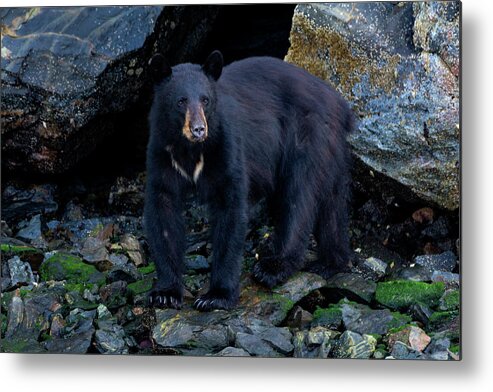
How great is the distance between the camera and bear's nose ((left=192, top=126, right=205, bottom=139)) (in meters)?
6.25

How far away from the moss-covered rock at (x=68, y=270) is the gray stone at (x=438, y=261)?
1904 millimetres

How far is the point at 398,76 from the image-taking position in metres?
6.74

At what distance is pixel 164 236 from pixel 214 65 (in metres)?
1.02

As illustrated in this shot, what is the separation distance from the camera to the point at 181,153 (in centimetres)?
653

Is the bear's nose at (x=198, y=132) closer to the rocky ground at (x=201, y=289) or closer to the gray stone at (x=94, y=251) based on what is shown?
the rocky ground at (x=201, y=289)

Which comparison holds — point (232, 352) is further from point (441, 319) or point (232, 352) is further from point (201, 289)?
point (441, 319)

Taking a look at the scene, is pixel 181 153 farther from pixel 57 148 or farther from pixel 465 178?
pixel 465 178

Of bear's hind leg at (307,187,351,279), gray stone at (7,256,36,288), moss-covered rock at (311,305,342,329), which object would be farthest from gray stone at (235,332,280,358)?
gray stone at (7,256,36,288)

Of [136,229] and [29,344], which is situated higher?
[136,229]

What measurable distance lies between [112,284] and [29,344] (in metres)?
0.60

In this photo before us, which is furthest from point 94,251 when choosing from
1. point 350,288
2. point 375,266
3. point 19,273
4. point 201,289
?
point 375,266

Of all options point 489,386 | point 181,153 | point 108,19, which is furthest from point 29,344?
point 489,386

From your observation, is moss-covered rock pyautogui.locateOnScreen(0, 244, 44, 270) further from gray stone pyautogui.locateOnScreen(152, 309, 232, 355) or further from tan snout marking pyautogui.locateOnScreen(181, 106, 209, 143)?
tan snout marking pyautogui.locateOnScreen(181, 106, 209, 143)

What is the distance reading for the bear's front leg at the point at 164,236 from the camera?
6594mm
